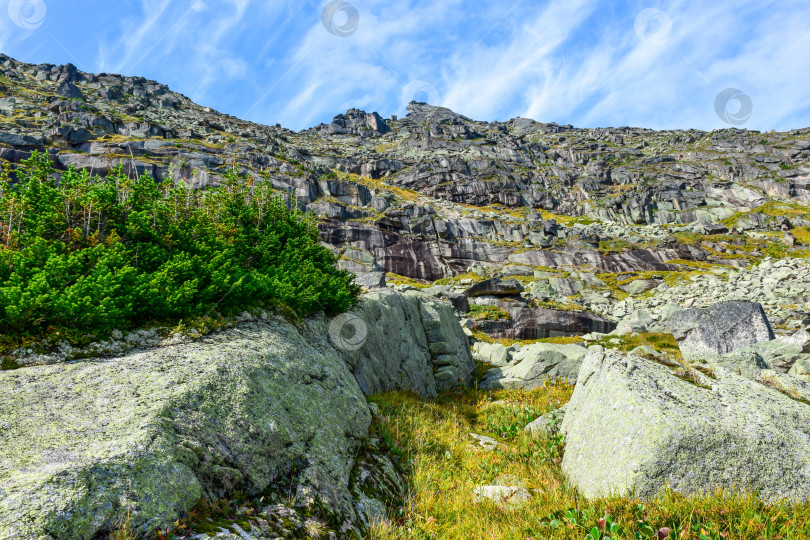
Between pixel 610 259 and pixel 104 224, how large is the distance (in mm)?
111583

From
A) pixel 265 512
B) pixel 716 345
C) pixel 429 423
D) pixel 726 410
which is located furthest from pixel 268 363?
pixel 716 345

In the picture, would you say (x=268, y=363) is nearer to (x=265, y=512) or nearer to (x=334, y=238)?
(x=265, y=512)

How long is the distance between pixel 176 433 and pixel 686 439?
7.92 metres

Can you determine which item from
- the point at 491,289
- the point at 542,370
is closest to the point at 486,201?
the point at 491,289

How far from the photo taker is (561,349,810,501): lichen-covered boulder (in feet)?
20.0

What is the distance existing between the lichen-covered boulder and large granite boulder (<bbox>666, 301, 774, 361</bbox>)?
23.7 m

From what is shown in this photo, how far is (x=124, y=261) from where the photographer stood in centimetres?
816

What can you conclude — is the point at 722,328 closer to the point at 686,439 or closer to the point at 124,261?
the point at 686,439

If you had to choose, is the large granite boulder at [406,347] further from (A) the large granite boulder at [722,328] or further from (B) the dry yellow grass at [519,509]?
(A) the large granite boulder at [722,328]

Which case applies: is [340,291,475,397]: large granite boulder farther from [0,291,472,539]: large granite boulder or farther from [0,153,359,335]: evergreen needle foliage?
[0,291,472,539]: large granite boulder

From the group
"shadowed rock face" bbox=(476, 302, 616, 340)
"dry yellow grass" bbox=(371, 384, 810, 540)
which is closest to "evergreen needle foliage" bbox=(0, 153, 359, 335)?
"dry yellow grass" bbox=(371, 384, 810, 540)

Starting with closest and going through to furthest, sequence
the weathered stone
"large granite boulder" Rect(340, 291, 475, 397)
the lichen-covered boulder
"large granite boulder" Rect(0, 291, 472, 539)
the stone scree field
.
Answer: "large granite boulder" Rect(0, 291, 472, 539), the stone scree field, the lichen-covered boulder, "large granite boulder" Rect(340, 291, 475, 397), the weathered stone

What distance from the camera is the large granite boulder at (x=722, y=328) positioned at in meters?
27.2

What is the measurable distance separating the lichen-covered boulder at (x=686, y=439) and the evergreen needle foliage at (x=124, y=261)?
8.13 m
